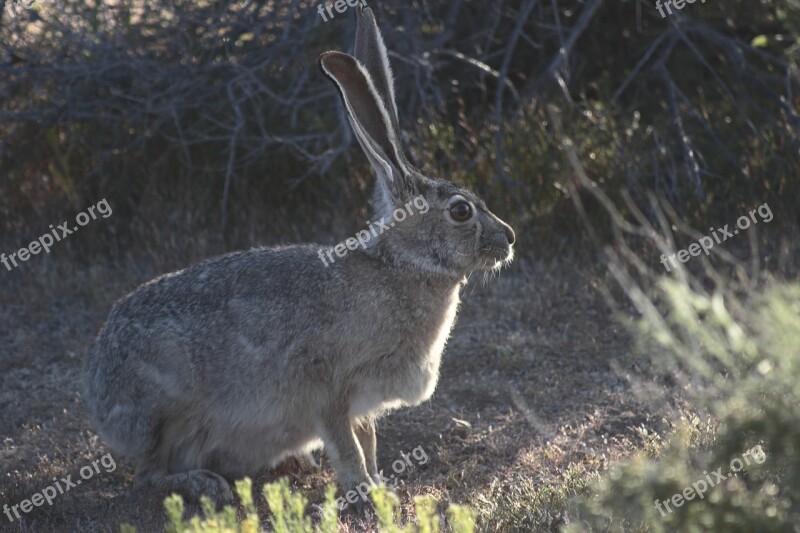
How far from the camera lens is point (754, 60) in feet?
27.0

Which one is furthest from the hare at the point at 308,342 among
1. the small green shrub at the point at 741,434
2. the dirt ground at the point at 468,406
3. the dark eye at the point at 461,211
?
the small green shrub at the point at 741,434

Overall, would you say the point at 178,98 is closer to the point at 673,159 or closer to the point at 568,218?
the point at 568,218

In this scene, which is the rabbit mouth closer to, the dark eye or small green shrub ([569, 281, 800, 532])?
the dark eye

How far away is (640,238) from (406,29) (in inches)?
88.9

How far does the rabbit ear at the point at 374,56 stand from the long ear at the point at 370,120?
27cm

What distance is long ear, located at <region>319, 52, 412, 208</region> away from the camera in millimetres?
4648

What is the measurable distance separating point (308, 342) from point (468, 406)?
137 centimetres

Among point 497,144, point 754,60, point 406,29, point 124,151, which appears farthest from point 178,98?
point 754,60

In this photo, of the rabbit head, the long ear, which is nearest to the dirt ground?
the rabbit head

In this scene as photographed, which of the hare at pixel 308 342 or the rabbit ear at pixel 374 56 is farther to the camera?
the rabbit ear at pixel 374 56

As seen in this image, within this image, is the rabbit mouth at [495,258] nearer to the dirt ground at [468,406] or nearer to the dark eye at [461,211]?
the dark eye at [461,211]

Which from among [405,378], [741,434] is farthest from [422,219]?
[741,434]

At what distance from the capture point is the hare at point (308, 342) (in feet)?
15.9

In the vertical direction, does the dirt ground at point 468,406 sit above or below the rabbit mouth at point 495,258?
below
